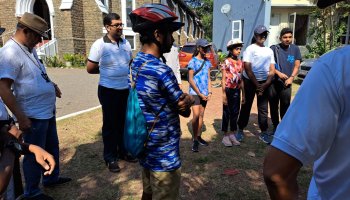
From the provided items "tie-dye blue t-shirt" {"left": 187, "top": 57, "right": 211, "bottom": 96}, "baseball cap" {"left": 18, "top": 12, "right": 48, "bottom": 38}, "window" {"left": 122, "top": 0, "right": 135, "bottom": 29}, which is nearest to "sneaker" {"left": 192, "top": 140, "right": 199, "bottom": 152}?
"tie-dye blue t-shirt" {"left": 187, "top": 57, "right": 211, "bottom": 96}

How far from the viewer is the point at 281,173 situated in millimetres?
943

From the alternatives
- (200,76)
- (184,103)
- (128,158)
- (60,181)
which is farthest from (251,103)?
(60,181)

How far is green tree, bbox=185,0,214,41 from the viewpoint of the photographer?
5006cm

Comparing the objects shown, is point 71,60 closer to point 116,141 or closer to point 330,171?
point 116,141

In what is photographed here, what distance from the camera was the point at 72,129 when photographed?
18.6 feet

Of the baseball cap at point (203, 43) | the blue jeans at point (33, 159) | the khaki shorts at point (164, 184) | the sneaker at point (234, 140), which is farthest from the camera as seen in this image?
the sneaker at point (234, 140)

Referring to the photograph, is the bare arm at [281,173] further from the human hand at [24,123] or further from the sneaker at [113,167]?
the sneaker at [113,167]

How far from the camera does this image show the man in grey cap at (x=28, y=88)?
2754 millimetres

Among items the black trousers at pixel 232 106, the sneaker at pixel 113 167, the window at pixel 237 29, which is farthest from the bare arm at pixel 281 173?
the window at pixel 237 29

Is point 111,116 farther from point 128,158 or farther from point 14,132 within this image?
point 14,132

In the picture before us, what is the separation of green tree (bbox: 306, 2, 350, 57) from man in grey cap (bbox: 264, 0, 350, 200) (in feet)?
46.5

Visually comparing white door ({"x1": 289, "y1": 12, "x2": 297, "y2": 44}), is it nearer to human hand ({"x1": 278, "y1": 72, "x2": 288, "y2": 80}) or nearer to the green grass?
the green grass

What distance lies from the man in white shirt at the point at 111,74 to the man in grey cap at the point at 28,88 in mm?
765

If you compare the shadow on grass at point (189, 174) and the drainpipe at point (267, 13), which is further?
the drainpipe at point (267, 13)
